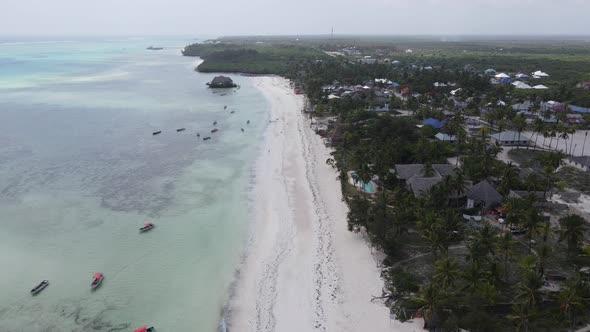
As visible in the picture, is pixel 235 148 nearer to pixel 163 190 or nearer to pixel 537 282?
pixel 163 190

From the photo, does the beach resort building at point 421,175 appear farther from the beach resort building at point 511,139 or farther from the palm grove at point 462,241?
the beach resort building at point 511,139

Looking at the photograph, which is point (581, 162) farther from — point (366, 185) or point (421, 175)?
point (366, 185)

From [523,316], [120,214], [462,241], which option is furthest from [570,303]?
[120,214]

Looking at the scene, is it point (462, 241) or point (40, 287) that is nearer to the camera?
point (40, 287)

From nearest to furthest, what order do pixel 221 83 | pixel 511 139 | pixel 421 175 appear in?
1. pixel 421 175
2. pixel 511 139
3. pixel 221 83

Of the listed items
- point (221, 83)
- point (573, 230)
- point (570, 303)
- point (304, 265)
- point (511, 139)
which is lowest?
point (304, 265)

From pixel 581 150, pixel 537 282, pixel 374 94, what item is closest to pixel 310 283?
pixel 537 282
